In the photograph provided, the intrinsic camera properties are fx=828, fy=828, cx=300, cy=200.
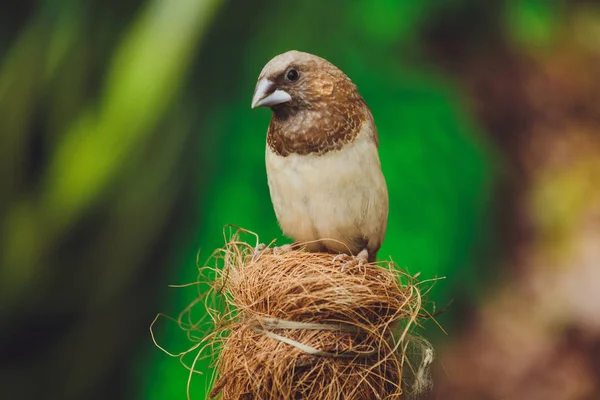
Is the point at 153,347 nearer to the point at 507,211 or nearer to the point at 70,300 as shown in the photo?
the point at 70,300

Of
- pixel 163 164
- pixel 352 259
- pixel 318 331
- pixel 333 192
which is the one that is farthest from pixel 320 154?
pixel 163 164

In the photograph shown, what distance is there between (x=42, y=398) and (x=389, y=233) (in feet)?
3.19

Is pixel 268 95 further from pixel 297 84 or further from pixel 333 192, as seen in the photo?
pixel 333 192

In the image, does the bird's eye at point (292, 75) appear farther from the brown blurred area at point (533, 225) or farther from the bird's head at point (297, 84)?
the brown blurred area at point (533, 225)

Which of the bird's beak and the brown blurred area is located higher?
the bird's beak

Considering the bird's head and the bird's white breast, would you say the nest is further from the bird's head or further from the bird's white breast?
the bird's head

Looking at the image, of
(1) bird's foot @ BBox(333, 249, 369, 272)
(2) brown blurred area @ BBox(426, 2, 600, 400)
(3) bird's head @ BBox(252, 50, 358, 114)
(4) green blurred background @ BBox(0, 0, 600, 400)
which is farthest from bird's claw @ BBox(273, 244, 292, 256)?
(2) brown blurred area @ BBox(426, 2, 600, 400)

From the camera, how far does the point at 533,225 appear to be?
225 centimetres

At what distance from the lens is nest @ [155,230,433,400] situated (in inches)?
56.7

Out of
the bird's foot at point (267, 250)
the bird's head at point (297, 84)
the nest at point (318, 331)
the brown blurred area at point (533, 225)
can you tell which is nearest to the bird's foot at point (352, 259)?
the nest at point (318, 331)

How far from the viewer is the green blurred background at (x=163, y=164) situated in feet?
6.83

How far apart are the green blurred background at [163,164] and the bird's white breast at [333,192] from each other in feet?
1.62

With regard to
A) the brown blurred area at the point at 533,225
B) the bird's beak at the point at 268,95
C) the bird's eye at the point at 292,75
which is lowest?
the brown blurred area at the point at 533,225

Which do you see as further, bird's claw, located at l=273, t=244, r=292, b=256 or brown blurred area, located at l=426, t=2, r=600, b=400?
brown blurred area, located at l=426, t=2, r=600, b=400
